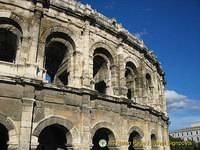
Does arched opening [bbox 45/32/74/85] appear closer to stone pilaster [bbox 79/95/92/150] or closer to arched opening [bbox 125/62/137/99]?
stone pilaster [bbox 79/95/92/150]

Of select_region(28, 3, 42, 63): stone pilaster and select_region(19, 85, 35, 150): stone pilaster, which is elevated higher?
select_region(28, 3, 42, 63): stone pilaster

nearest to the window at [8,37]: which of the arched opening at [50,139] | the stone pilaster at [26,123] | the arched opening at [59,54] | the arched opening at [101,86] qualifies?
the arched opening at [59,54]

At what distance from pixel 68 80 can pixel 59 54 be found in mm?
2299

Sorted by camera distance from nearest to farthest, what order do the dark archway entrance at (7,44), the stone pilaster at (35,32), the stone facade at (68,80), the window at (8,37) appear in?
the stone facade at (68,80) < the stone pilaster at (35,32) < the window at (8,37) < the dark archway entrance at (7,44)

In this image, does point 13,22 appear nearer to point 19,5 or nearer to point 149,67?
point 19,5

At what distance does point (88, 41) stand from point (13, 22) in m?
3.92

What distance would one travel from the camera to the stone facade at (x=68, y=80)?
27.2 ft

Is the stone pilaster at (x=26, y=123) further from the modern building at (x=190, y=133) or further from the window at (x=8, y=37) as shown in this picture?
the modern building at (x=190, y=133)

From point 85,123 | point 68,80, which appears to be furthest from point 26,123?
point 68,80

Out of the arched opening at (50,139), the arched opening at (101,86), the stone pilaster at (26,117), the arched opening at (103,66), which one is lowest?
the arched opening at (50,139)

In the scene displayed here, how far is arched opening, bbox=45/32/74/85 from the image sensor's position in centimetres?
1076

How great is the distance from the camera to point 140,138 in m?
12.8

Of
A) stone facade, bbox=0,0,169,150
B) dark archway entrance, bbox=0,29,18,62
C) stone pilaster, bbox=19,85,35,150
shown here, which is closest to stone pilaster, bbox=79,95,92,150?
stone facade, bbox=0,0,169,150

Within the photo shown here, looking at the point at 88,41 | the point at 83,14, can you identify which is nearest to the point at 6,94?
the point at 88,41
